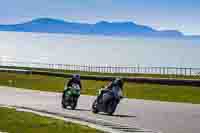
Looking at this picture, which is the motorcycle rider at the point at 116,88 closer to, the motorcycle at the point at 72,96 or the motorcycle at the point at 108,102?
the motorcycle at the point at 108,102

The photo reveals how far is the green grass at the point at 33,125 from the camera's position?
1741 cm

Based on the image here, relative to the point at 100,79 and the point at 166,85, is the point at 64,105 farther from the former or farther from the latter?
the point at 100,79

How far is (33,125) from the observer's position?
1870 centimetres

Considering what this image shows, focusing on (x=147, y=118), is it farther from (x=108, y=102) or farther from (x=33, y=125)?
(x=33, y=125)

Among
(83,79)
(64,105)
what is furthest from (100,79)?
(64,105)

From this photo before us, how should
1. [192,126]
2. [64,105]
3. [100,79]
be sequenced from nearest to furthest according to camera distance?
[192,126]
[64,105]
[100,79]

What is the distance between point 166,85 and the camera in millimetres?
47656

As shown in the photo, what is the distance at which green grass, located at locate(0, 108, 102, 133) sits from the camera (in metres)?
17.4

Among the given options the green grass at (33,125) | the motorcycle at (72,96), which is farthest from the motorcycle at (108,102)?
the green grass at (33,125)

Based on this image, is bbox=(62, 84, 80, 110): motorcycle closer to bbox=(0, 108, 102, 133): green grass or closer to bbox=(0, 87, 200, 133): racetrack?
bbox=(0, 87, 200, 133): racetrack

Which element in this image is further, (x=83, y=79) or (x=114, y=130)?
(x=83, y=79)

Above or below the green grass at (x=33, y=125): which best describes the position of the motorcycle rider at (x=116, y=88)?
above

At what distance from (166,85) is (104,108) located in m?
24.3

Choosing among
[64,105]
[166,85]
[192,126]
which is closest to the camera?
[192,126]
